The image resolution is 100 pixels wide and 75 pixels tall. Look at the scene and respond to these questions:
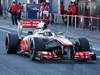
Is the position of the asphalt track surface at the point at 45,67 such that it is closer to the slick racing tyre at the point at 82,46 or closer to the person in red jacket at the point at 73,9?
the slick racing tyre at the point at 82,46

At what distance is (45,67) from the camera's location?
11930 mm

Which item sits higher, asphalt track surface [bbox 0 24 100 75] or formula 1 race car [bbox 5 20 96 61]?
A: formula 1 race car [bbox 5 20 96 61]

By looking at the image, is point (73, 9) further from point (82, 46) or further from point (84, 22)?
point (82, 46)

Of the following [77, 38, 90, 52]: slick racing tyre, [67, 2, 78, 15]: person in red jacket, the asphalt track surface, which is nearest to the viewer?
the asphalt track surface

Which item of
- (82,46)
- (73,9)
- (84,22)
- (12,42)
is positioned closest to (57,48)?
(82,46)

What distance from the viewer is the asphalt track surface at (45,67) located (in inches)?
434

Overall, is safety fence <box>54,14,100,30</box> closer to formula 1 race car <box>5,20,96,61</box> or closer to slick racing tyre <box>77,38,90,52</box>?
slick racing tyre <box>77,38,90,52</box>

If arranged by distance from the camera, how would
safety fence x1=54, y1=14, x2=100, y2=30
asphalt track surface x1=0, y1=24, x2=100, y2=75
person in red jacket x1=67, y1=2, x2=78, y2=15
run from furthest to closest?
1. person in red jacket x1=67, y1=2, x2=78, y2=15
2. safety fence x1=54, y1=14, x2=100, y2=30
3. asphalt track surface x1=0, y1=24, x2=100, y2=75

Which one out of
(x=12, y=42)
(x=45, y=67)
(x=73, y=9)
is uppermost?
(x=73, y=9)

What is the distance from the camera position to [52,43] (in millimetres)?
12844

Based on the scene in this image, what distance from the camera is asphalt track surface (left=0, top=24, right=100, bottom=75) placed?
→ 11023 mm

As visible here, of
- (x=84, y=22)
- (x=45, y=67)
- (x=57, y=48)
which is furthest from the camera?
(x=84, y=22)

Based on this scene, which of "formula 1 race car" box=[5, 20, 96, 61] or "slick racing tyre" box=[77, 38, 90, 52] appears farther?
"slick racing tyre" box=[77, 38, 90, 52]

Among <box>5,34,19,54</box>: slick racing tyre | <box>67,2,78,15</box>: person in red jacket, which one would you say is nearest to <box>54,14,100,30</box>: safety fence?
<box>67,2,78,15</box>: person in red jacket
